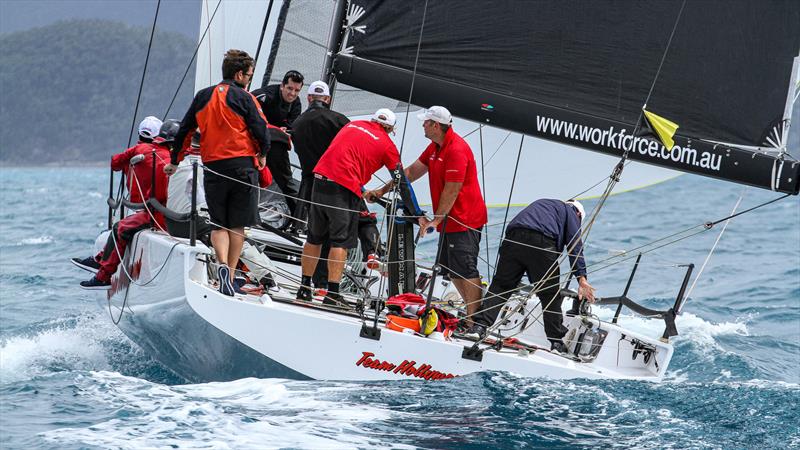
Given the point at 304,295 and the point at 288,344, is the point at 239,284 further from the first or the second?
the point at 288,344

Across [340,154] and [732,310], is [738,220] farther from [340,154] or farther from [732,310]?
[340,154]

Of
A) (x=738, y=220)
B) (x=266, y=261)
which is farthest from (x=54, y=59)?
(x=266, y=261)

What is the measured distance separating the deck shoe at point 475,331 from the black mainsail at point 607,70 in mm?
1259

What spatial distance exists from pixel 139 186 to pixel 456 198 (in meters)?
2.20

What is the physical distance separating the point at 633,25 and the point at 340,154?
201 centimetres

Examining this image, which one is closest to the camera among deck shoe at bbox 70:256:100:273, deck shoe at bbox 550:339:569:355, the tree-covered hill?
deck shoe at bbox 550:339:569:355

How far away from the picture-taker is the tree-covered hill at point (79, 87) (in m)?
79.9

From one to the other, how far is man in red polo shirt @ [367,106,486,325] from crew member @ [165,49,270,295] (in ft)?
2.70

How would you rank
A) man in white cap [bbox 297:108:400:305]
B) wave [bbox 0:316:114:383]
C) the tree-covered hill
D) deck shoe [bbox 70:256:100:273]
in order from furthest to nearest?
the tree-covered hill, deck shoe [bbox 70:256:100:273], wave [bbox 0:316:114:383], man in white cap [bbox 297:108:400:305]

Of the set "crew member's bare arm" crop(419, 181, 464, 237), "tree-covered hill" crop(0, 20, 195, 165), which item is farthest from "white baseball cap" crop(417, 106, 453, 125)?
"tree-covered hill" crop(0, 20, 195, 165)

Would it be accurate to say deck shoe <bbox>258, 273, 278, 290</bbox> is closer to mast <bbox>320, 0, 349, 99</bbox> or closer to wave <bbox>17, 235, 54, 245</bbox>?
mast <bbox>320, 0, 349, 99</bbox>

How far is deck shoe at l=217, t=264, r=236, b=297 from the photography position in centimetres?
590

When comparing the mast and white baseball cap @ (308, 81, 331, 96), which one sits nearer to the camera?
the mast

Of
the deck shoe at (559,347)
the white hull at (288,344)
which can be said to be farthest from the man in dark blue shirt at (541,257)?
the white hull at (288,344)
